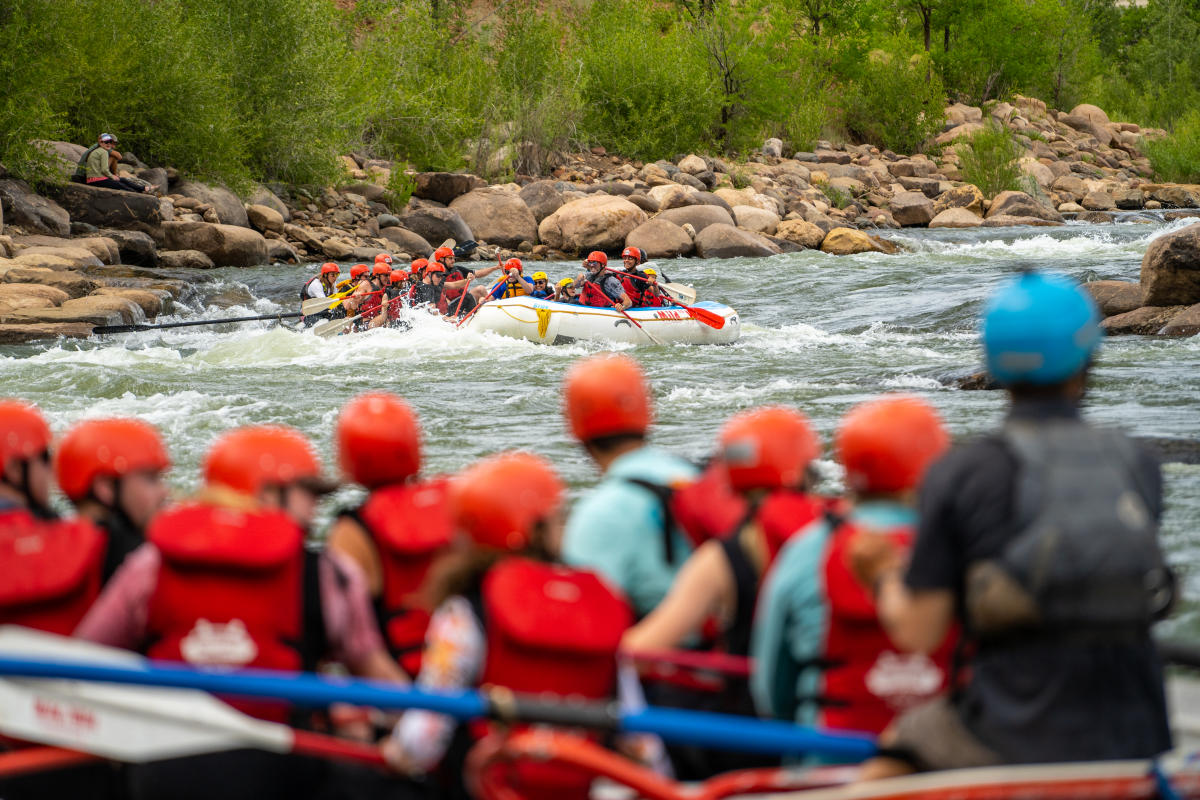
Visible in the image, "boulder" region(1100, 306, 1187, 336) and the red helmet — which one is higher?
the red helmet

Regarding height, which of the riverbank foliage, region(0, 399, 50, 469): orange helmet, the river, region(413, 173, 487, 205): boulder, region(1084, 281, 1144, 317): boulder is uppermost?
the riverbank foliage

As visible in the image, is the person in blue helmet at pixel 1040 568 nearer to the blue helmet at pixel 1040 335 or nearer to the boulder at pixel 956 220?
the blue helmet at pixel 1040 335

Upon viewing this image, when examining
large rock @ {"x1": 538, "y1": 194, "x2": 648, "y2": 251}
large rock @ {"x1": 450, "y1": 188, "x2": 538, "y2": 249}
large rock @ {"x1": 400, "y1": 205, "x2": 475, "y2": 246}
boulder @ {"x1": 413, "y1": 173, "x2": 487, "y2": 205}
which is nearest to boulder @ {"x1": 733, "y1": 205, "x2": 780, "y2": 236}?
large rock @ {"x1": 538, "y1": 194, "x2": 648, "y2": 251}

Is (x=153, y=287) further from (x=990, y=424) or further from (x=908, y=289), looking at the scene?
(x=990, y=424)

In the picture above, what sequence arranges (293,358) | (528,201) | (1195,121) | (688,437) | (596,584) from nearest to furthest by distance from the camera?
(596,584) < (688,437) < (293,358) < (528,201) < (1195,121)

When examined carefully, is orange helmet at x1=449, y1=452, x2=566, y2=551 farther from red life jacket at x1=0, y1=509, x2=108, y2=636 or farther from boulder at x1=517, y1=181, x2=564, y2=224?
boulder at x1=517, y1=181, x2=564, y2=224

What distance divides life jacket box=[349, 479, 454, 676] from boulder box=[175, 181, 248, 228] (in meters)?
26.2

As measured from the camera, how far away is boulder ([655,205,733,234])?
2969 centimetres

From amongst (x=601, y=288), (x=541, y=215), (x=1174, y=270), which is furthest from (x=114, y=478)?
(x=541, y=215)

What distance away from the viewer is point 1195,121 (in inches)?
1681

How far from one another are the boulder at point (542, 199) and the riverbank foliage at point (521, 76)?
454 centimetres

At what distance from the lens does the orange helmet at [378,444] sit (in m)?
3.11

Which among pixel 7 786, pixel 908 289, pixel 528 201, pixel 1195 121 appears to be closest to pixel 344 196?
pixel 528 201

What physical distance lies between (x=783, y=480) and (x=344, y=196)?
106 ft
